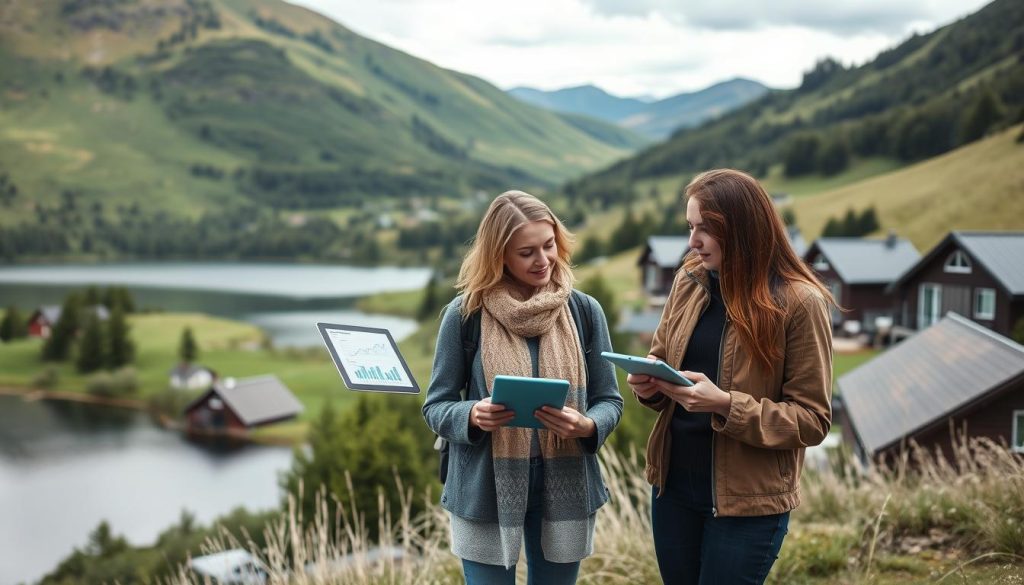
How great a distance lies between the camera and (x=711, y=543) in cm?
268

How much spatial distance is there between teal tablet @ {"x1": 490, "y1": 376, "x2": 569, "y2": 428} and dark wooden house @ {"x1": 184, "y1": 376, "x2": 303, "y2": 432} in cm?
4365

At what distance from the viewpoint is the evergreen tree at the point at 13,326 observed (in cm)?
6744

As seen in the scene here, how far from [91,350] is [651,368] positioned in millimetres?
63614

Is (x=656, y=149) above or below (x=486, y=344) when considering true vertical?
above

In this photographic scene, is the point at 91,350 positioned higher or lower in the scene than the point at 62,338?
lower

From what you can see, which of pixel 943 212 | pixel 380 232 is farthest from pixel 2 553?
pixel 380 232

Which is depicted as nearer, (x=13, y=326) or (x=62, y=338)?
(x=62, y=338)

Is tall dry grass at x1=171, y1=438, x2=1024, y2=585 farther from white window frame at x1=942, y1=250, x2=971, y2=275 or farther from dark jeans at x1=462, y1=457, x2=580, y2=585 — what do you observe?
white window frame at x1=942, y1=250, x2=971, y2=275

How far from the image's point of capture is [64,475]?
34750 mm

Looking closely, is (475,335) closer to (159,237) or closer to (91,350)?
(91,350)

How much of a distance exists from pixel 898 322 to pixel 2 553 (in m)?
31.9

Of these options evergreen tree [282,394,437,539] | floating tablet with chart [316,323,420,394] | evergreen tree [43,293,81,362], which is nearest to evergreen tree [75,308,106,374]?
evergreen tree [43,293,81,362]

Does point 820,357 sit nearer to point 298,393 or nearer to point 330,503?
point 330,503

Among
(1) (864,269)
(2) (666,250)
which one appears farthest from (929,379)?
(2) (666,250)
